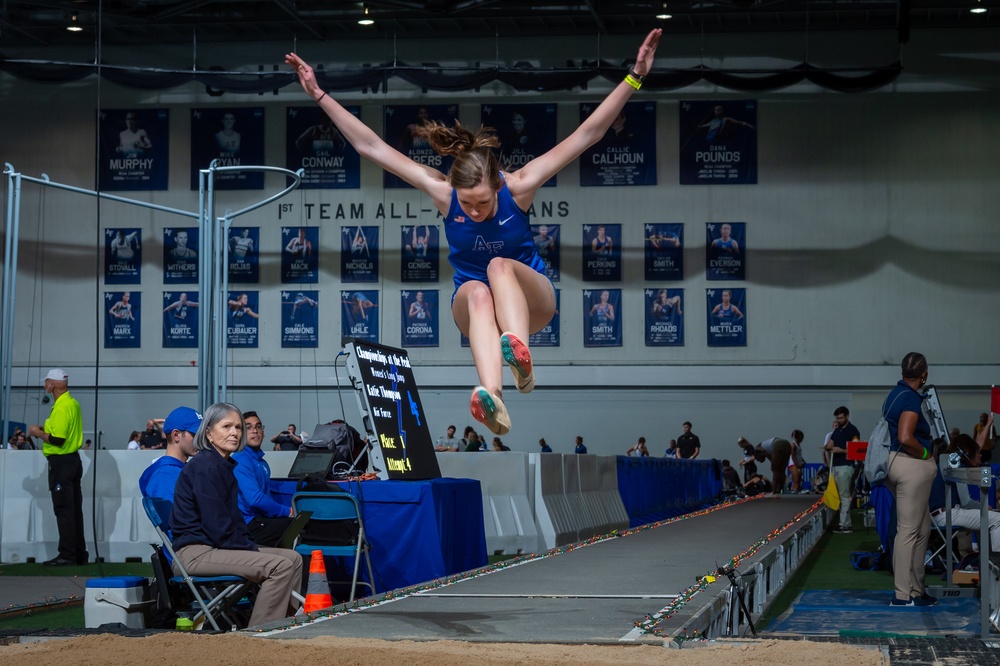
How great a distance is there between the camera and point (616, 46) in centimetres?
2305

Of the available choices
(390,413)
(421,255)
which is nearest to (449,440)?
(421,255)

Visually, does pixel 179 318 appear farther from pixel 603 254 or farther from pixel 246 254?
pixel 603 254

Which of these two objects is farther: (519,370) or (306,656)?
(519,370)

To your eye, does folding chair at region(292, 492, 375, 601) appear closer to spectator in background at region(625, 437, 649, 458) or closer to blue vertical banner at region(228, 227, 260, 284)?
spectator in background at region(625, 437, 649, 458)

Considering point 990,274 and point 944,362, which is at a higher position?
point 990,274

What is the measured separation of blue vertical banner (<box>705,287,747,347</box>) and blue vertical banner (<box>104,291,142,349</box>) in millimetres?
11722

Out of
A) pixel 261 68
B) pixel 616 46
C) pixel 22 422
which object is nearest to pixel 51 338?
pixel 22 422

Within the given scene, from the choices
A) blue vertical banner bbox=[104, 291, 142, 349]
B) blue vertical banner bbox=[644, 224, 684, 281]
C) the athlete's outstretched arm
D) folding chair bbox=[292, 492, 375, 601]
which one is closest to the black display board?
folding chair bbox=[292, 492, 375, 601]

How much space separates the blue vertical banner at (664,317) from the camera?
877 inches

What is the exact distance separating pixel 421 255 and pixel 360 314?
5.66 feet

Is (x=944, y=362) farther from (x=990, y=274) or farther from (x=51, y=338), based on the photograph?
(x=51, y=338)

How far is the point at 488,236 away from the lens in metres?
4.29

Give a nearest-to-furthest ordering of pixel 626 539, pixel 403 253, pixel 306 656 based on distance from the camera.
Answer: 1. pixel 306 656
2. pixel 626 539
3. pixel 403 253

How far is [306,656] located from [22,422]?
1965cm
